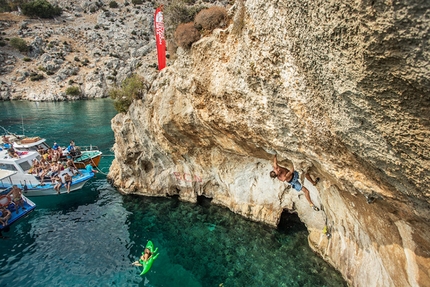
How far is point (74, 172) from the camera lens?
21000mm

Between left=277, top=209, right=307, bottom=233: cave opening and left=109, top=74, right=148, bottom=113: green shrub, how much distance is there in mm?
11384

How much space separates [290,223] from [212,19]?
11.6 metres

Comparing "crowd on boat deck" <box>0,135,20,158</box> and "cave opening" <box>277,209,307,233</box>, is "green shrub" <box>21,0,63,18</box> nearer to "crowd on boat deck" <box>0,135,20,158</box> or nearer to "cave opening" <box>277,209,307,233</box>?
"crowd on boat deck" <box>0,135,20,158</box>

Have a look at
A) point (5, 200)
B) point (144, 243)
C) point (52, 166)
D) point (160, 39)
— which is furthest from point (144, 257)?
point (52, 166)

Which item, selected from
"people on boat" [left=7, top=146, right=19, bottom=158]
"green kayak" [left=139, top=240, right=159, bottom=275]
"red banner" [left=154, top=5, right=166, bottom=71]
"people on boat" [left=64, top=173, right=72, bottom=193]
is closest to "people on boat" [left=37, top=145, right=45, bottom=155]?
"people on boat" [left=7, top=146, right=19, bottom=158]

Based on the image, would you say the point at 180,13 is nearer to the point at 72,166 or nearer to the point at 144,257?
the point at 144,257

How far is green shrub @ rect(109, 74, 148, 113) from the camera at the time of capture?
15.8 metres

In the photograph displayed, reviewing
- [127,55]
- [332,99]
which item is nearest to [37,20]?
[127,55]

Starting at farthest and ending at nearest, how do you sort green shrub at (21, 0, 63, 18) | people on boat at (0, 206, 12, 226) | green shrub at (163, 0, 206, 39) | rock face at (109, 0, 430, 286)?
green shrub at (21, 0, 63, 18) → people on boat at (0, 206, 12, 226) → green shrub at (163, 0, 206, 39) → rock face at (109, 0, 430, 286)

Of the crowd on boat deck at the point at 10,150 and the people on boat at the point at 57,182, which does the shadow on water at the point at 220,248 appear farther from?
the crowd on boat deck at the point at 10,150

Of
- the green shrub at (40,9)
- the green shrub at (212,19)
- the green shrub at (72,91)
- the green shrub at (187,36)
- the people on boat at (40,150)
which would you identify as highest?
the green shrub at (40,9)

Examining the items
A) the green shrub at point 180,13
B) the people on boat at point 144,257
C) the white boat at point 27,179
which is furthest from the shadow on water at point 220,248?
the green shrub at point 180,13

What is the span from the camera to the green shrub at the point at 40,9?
78.6 m

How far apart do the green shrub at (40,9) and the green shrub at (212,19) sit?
9414 cm
